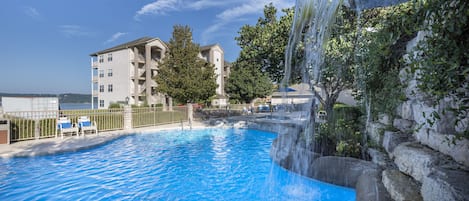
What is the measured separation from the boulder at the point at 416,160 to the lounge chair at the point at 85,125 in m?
14.2

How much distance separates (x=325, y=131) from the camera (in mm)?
7578

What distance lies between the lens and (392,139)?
11.6 feet

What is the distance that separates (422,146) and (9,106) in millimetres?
21501

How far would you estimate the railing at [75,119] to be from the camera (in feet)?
35.1

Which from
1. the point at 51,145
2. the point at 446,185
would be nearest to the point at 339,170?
the point at 446,185

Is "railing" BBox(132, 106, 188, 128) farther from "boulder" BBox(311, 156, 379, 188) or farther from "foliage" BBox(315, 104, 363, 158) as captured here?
"boulder" BBox(311, 156, 379, 188)

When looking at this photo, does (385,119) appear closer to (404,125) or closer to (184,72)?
(404,125)

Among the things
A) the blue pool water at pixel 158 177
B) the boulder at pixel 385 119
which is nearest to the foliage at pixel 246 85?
the blue pool water at pixel 158 177

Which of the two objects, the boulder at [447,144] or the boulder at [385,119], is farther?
the boulder at [385,119]

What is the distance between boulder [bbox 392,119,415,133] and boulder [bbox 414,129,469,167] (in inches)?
24.2

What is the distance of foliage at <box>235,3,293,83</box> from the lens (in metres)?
9.91

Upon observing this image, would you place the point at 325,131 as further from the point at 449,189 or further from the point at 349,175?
the point at 449,189

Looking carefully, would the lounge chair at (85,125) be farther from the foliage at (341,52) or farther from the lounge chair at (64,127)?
the foliage at (341,52)

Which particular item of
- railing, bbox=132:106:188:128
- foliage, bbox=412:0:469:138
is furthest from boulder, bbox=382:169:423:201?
railing, bbox=132:106:188:128
